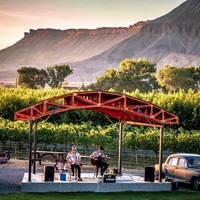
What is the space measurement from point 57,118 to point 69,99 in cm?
4631

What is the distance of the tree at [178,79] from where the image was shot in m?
155

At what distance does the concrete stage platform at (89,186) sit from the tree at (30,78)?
166703mm

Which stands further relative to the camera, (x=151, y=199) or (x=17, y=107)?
(x=17, y=107)

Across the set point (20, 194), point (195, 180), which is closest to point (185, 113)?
point (195, 180)

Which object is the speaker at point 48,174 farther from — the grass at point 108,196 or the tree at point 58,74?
the tree at point 58,74

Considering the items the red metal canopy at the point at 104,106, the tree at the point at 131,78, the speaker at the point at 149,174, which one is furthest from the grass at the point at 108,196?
the tree at the point at 131,78

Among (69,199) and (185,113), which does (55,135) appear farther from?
(69,199)

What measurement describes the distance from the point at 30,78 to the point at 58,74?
29.5ft

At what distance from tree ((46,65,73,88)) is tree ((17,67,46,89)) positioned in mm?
3000

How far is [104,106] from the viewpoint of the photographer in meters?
23.7

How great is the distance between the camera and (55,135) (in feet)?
162

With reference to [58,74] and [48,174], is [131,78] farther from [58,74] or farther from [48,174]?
[48,174]

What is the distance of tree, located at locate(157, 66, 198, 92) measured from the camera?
508 feet

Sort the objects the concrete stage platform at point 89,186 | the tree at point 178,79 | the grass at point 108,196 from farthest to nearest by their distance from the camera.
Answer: the tree at point 178,79
the concrete stage platform at point 89,186
the grass at point 108,196
